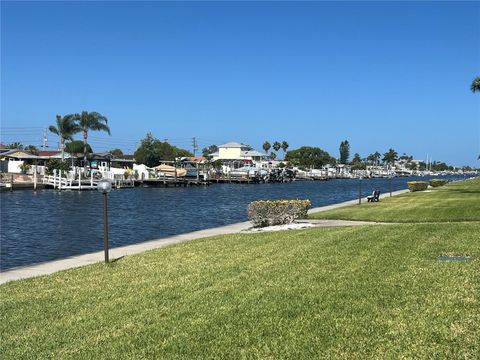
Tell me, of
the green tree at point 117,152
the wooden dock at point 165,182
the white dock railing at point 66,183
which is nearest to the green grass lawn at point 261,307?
the white dock railing at point 66,183

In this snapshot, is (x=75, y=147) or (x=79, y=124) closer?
(x=79, y=124)

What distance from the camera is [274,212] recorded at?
2055cm

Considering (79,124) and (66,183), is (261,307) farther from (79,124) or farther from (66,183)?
(79,124)

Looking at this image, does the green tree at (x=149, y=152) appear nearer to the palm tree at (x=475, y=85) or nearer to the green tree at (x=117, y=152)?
the green tree at (x=117, y=152)

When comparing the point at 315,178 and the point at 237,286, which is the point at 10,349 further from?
the point at 315,178

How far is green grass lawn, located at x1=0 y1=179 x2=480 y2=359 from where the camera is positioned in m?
5.72

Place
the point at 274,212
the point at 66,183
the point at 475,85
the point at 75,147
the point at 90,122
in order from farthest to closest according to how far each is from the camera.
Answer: the point at 75,147 → the point at 90,122 → the point at 66,183 → the point at 475,85 → the point at 274,212

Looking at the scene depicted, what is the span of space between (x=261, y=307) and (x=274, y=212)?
44.1ft

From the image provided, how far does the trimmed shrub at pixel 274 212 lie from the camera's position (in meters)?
20.4

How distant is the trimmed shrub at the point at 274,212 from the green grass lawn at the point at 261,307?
7.95 meters

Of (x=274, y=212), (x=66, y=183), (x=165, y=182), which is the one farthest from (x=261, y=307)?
(x=165, y=182)

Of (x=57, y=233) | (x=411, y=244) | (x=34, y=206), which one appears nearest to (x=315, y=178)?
(x=34, y=206)

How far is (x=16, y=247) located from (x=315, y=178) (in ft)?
566

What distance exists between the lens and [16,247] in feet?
70.1
